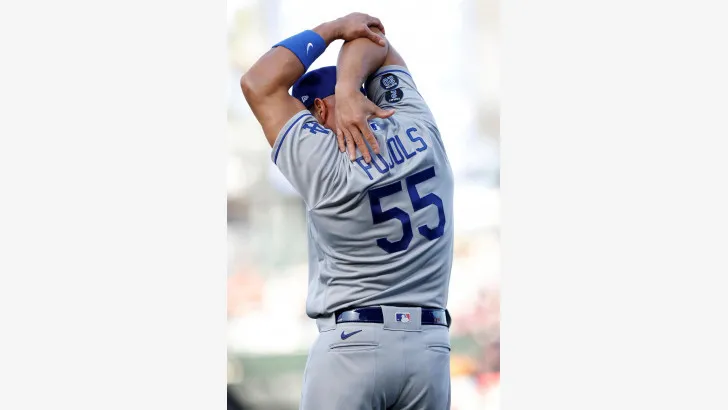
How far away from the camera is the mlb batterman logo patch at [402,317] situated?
184 centimetres

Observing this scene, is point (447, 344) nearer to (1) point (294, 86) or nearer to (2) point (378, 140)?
(2) point (378, 140)

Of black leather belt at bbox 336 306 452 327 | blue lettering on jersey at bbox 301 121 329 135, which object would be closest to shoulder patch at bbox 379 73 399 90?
blue lettering on jersey at bbox 301 121 329 135

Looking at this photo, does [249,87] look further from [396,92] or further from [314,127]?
[396,92]

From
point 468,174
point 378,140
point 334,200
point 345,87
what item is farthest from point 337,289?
point 468,174

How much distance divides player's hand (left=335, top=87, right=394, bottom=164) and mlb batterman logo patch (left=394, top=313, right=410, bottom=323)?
37 centimetres

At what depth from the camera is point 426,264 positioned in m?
1.90

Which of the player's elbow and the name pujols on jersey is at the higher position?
the player's elbow

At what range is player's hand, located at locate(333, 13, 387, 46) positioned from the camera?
80.4 inches

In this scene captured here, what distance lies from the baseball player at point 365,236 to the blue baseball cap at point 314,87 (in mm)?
89

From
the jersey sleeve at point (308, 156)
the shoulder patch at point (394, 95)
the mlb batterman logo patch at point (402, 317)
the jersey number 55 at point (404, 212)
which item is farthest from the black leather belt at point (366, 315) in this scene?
the shoulder patch at point (394, 95)

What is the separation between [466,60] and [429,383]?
237cm

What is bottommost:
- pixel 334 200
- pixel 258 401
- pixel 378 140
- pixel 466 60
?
pixel 258 401

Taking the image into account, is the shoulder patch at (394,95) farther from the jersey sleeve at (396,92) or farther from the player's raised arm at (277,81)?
the player's raised arm at (277,81)

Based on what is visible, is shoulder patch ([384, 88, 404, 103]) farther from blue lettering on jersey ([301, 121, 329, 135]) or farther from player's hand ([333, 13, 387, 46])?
blue lettering on jersey ([301, 121, 329, 135])
